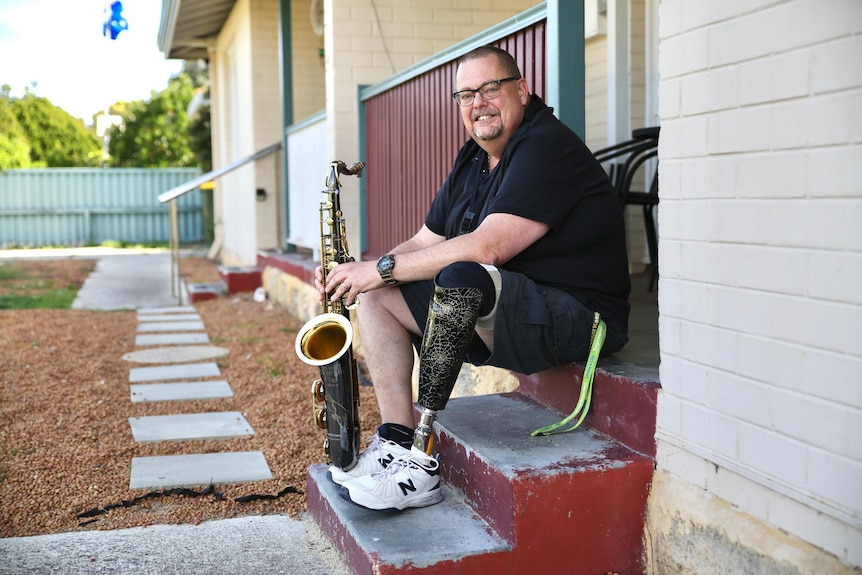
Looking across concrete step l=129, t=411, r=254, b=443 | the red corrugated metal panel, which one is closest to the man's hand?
the red corrugated metal panel

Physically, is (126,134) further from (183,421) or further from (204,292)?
(183,421)

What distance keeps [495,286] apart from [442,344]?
0.21 m

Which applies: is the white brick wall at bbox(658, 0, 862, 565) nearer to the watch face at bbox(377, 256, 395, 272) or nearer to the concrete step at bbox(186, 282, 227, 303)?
the watch face at bbox(377, 256, 395, 272)

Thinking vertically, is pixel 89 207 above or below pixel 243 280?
above

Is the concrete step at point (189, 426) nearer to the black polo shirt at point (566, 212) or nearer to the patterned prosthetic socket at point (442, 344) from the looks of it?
the patterned prosthetic socket at point (442, 344)

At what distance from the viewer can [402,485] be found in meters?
2.36

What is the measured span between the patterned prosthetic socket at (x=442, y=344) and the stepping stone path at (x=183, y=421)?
116cm

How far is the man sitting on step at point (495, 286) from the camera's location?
7.68 ft

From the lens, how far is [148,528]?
109 inches

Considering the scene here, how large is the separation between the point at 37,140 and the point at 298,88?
23.6 metres

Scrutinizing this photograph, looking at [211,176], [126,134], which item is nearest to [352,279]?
[211,176]

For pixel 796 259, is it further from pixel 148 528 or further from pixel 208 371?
pixel 208 371

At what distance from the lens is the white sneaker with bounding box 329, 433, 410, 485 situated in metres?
2.46

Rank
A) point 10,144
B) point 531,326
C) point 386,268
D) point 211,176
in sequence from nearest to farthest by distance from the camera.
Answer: point 531,326 → point 386,268 → point 211,176 → point 10,144
